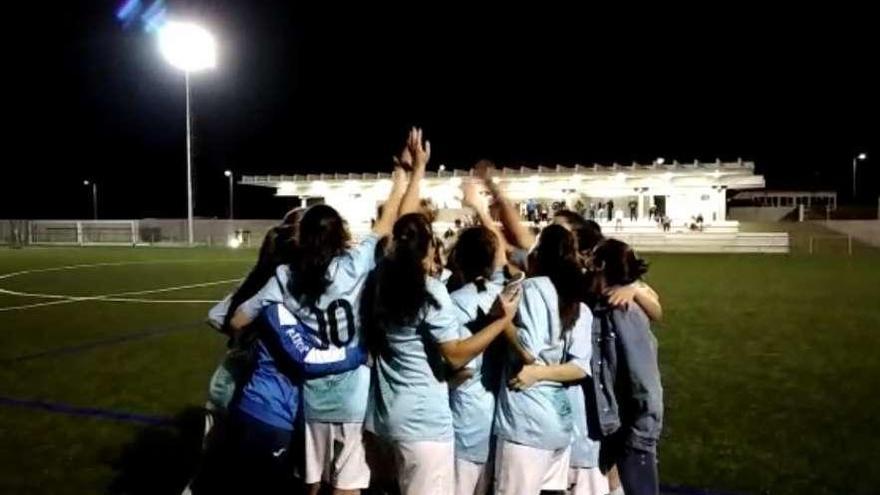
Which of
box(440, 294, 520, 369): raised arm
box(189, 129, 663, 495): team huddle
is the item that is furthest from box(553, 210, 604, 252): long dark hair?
box(440, 294, 520, 369): raised arm

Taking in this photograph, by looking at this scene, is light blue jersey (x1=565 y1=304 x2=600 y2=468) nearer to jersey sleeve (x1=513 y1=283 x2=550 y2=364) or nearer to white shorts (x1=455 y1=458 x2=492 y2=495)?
jersey sleeve (x1=513 y1=283 x2=550 y2=364)

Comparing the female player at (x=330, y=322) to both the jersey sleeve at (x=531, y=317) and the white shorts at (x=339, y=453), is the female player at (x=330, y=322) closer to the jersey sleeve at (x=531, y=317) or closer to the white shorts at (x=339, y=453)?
the white shorts at (x=339, y=453)

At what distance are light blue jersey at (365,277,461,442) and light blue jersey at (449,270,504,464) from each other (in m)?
0.11

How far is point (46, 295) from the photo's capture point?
1872 cm

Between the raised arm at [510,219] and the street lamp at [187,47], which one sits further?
the street lamp at [187,47]

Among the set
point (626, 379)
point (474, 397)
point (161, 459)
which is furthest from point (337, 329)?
point (161, 459)

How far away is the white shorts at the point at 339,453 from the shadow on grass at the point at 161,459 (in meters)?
2.15

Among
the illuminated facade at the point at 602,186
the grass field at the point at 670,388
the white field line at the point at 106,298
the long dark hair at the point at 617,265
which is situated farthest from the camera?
the illuminated facade at the point at 602,186

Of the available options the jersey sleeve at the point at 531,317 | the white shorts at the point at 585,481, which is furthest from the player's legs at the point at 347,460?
the white shorts at the point at 585,481

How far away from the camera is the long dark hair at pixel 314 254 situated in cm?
390

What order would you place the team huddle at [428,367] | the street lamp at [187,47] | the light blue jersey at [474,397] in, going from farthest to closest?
the street lamp at [187,47] < the light blue jersey at [474,397] < the team huddle at [428,367]

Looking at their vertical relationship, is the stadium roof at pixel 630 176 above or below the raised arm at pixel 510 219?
above

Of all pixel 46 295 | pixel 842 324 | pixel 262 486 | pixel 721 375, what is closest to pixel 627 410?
pixel 262 486

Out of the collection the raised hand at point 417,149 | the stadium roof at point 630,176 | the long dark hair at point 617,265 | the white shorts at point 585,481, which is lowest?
the white shorts at point 585,481
